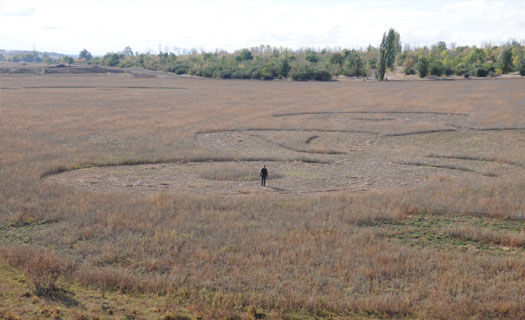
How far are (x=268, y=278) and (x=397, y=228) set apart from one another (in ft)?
20.6

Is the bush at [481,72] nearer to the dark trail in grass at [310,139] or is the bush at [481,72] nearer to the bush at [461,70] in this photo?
the bush at [461,70]

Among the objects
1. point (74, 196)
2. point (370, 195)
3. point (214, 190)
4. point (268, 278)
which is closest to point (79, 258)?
point (268, 278)

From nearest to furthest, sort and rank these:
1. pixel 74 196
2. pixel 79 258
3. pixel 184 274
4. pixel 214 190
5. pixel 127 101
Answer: pixel 184 274
pixel 79 258
pixel 74 196
pixel 214 190
pixel 127 101

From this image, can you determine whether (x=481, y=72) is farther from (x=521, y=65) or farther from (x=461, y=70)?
(x=521, y=65)

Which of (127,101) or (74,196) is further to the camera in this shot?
(127,101)

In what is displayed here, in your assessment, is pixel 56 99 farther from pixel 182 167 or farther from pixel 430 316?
pixel 430 316

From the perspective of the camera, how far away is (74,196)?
59.6 feet

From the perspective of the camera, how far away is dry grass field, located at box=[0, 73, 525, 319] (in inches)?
411

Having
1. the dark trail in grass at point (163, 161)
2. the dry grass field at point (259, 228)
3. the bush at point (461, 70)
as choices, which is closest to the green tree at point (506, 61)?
the bush at point (461, 70)

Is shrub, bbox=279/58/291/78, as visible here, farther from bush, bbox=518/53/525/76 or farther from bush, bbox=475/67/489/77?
bush, bbox=518/53/525/76

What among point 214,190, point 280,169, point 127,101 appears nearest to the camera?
point 214,190

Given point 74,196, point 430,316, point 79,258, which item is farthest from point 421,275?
point 74,196

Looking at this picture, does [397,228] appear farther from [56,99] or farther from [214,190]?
[56,99]

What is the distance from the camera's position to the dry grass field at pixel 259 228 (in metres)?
10.4
